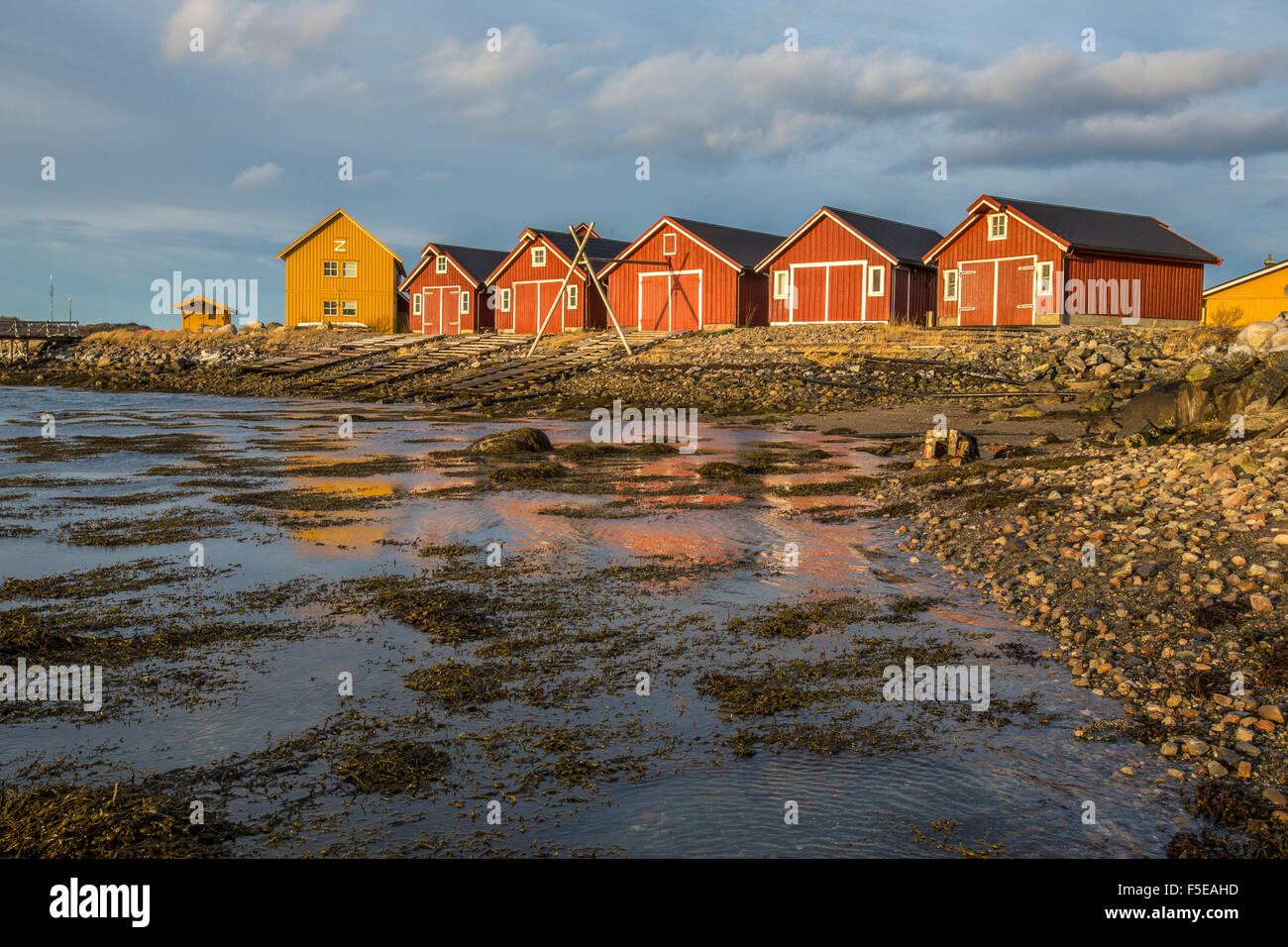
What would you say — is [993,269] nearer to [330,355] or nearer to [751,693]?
[330,355]

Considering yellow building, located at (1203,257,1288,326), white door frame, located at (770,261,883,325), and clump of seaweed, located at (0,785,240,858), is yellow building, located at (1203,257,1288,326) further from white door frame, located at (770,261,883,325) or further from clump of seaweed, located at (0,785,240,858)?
clump of seaweed, located at (0,785,240,858)

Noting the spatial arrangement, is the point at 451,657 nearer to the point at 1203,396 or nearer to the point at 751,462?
the point at 751,462

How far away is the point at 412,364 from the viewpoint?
155 ft

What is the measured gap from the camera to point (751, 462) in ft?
60.3

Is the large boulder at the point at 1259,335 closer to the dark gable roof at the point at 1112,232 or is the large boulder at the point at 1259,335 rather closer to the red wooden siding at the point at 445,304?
the dark gable roof at the point at 1112,232

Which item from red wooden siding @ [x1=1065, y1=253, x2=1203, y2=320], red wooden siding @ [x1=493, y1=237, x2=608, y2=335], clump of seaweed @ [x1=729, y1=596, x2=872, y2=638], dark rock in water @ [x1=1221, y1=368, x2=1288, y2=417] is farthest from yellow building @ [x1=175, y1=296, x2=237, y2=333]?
clump of seaweed @ [x1=729, y1=596, x2=872, y2=638]

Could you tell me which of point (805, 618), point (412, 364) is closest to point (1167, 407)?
point (805, 618)

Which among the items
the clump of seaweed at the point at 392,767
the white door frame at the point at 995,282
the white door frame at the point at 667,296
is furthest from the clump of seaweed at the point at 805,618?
the white door frame at the point at 667,296

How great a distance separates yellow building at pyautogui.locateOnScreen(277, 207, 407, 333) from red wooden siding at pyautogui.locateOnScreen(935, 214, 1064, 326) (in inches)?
1392

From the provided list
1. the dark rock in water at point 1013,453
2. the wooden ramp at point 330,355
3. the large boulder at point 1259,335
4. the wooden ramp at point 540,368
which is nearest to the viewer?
the dark rock in water at point 1013,453

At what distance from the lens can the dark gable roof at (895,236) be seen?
44.8m

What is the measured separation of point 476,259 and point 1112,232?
1422 inches

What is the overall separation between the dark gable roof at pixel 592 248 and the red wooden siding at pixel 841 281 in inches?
494

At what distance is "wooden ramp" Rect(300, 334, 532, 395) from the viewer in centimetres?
4325
